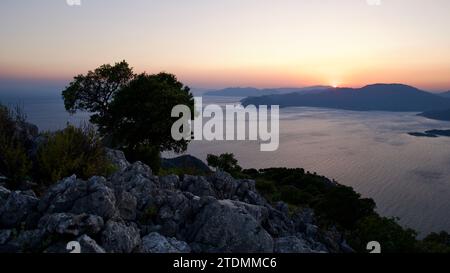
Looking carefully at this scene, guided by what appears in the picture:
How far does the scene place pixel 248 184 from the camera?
20938 mm

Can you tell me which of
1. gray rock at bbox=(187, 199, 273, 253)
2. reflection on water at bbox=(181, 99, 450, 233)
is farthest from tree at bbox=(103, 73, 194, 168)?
reflection on water at bbox=(181, 99, 450, 233)

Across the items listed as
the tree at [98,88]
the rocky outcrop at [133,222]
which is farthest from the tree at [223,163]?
the rocky outcrop at [133,222]

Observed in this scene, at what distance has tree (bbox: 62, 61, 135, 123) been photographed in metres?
35.1

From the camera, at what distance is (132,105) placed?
32719 millimetres

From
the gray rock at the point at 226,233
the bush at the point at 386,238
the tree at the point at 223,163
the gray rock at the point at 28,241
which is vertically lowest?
the tree at the point at 223,163

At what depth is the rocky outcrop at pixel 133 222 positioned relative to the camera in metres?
9.12

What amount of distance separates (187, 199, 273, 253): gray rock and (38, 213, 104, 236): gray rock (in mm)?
3606

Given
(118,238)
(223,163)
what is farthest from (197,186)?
(223,163)

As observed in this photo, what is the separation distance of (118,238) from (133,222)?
2382 millimetres

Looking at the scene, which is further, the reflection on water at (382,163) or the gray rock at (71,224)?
the reflection on water at (382,163)

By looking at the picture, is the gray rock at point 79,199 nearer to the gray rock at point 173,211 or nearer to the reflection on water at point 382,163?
the gray rock at point 173,211

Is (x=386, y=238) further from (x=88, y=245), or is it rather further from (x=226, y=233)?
(x=88, y=245)
